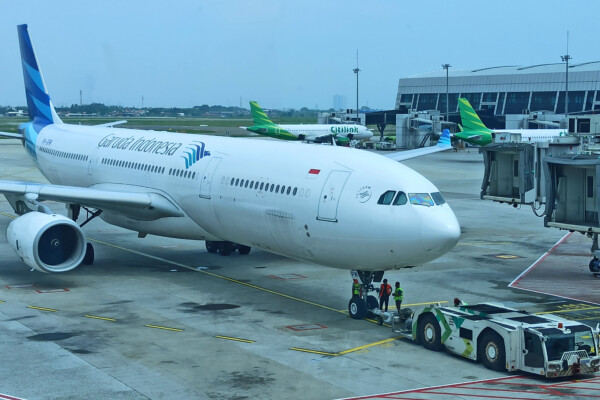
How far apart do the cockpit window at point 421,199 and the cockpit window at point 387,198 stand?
0.50 metres

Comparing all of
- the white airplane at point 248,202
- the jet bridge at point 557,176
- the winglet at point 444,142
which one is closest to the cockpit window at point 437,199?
the white airplane at point 248,202

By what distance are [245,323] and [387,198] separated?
5.53 meters

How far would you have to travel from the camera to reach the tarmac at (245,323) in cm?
1894

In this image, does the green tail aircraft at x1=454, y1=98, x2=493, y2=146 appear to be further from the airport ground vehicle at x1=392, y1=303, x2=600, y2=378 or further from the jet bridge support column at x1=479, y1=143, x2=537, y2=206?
the airport ground vehicle at x1=392, y1=303, x2=600, y2=378

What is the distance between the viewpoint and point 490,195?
118 ft

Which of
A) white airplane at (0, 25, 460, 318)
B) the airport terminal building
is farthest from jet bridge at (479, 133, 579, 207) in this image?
the airport terminal building

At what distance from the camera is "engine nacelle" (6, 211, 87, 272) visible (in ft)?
95.7

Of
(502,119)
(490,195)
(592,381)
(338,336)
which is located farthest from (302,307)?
(502,119)

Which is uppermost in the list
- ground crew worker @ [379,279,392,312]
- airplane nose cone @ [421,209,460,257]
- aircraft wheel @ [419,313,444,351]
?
airplane nose cone @ [421,209,460,257]

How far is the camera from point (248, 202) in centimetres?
2802

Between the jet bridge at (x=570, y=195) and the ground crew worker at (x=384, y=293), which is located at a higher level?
the jet bridge at (x=570, y=195)

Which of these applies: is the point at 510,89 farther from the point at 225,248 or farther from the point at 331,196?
the point at 331,196

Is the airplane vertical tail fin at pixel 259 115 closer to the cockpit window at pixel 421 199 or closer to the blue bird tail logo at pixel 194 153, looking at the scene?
the blue bird tail logo at pixel 194 153

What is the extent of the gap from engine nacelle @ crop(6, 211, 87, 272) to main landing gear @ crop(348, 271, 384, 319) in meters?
10.4
